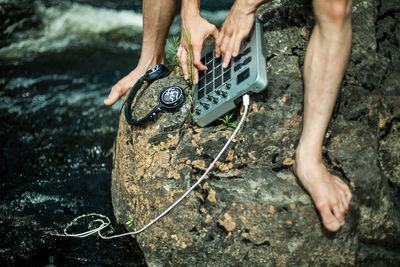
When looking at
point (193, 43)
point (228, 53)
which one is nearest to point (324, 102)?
point (228, 53)

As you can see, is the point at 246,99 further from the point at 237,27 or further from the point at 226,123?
the point at 237,27

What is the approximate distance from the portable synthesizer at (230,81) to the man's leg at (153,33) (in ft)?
2.24

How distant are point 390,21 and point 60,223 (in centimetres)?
274

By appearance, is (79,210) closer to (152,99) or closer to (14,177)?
(14,177)

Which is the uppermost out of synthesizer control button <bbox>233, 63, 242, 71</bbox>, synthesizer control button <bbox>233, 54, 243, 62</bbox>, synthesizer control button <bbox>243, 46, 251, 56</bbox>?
synthesizer control button <bbox>243, 46, 251, 56</bbox>

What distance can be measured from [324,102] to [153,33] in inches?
60.5

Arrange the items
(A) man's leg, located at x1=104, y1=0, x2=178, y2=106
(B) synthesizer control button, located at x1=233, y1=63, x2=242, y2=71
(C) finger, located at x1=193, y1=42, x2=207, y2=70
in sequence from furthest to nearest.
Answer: (A) man's leg, located at x1=104, y1=0, x2=178, y2=106
(C) finger, located at x1=193, y1=42, x2=207, y2=70
(B) synthesizer control button, located at x1=233, y1=63, x2=242, y2=71

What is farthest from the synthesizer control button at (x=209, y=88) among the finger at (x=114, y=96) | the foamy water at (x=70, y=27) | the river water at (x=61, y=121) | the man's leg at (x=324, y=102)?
the foamy water at (x=70, y=27)

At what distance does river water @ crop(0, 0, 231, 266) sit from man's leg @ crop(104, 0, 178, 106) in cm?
77

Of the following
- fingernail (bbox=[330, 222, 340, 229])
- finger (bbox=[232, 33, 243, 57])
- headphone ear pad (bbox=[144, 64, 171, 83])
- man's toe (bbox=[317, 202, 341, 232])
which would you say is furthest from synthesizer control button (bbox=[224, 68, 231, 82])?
fingernail (bbox=[330, 222, 340, 229])

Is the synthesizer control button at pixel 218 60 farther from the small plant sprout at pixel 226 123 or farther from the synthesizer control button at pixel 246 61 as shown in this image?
the small plant sprout at pixel 226 123

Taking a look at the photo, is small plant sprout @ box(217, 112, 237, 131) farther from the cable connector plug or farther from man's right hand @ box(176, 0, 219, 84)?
man's right hand @ box(176, 0, 219, 84)

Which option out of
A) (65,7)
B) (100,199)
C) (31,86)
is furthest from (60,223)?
(65,7)

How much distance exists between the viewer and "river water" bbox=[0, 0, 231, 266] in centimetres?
236
